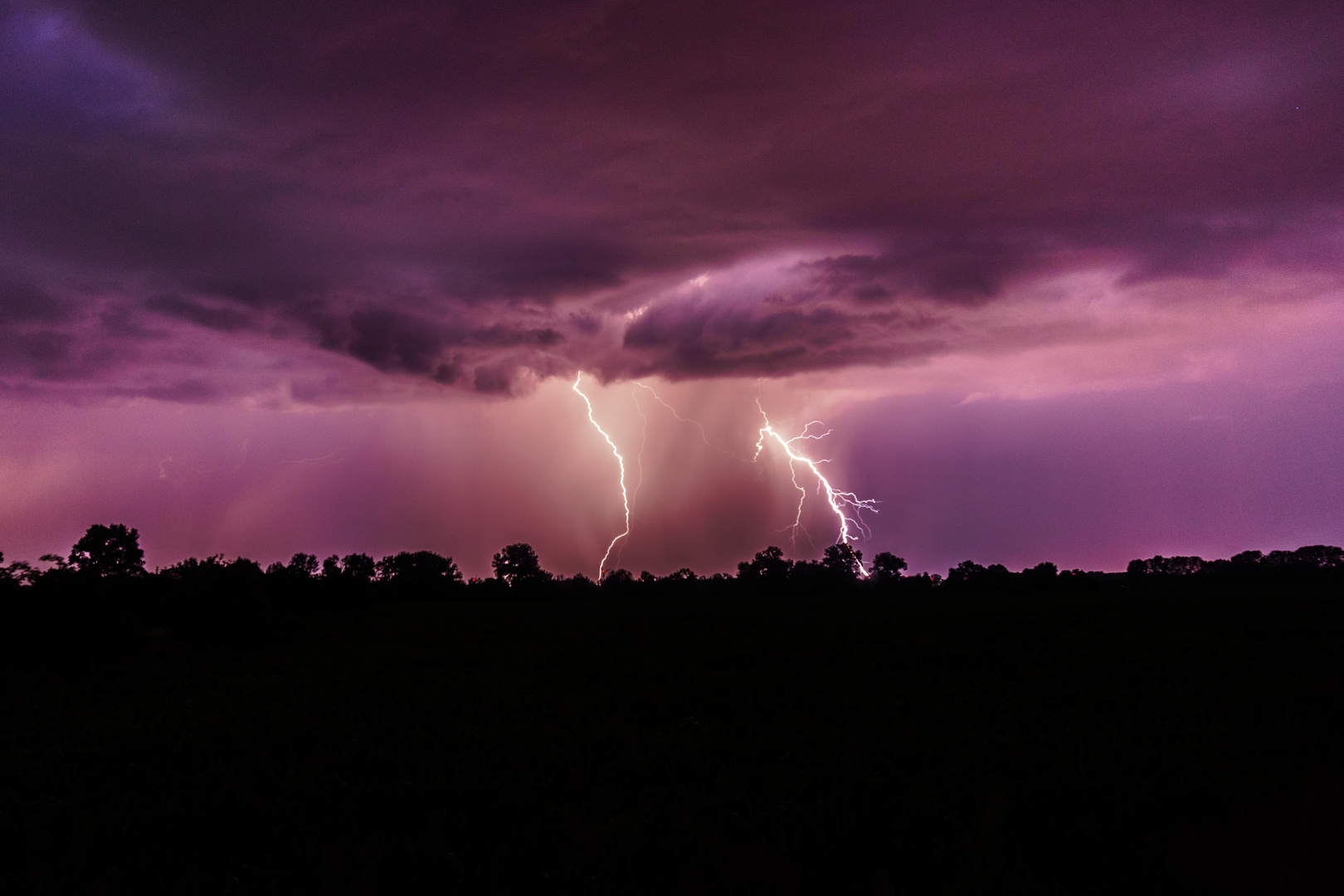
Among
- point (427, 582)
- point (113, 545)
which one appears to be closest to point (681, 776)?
point (113, 545)

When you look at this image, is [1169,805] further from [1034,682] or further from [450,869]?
[1034,682]

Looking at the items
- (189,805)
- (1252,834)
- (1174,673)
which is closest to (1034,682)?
(1174,673)

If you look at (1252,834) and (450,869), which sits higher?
(1252,834)

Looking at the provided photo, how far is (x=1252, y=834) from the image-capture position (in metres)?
9.82

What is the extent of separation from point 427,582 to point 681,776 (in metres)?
129

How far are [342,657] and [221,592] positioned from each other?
357 inches

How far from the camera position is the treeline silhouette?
32750 mm

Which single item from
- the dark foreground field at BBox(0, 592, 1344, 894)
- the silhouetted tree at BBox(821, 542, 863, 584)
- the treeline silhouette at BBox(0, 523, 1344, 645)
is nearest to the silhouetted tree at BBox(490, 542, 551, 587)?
the treeline silhouette at BBox(0, 523, 1344, 645)

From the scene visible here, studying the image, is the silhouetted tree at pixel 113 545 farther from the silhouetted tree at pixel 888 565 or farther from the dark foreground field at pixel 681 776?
the silhouetted tree at pixel 888 565

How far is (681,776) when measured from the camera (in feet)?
46.9

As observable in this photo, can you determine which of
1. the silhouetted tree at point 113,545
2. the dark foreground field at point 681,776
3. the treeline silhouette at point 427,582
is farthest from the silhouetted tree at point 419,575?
the dark foreground field at point 681,776

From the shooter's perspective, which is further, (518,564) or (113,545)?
(518,564)

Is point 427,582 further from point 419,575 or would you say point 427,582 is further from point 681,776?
point 681,776

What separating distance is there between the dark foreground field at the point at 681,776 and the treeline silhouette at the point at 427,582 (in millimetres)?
4988
